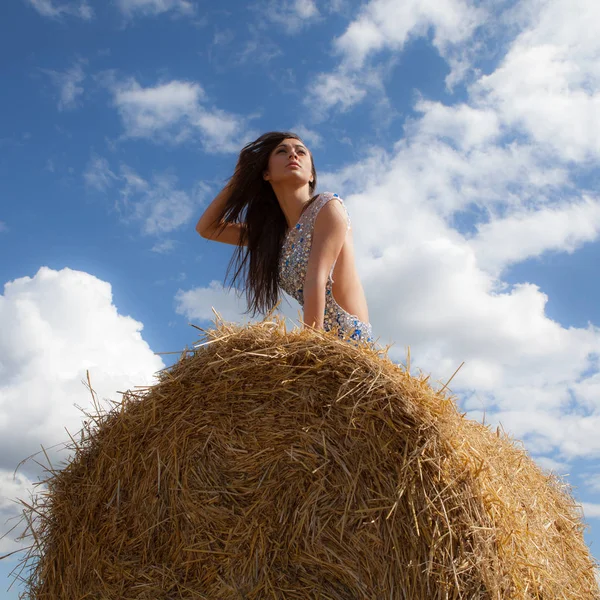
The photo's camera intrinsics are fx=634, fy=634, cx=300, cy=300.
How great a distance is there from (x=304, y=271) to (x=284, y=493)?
130 centimetres

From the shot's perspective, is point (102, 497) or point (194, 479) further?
point (102, 497)

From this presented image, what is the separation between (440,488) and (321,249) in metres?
1.31

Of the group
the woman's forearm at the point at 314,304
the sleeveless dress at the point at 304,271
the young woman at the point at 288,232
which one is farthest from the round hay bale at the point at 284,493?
the sleeveless dress at the point at 304,271

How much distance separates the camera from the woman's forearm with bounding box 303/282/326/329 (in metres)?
2.69

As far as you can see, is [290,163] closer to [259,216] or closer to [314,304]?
[259,216]

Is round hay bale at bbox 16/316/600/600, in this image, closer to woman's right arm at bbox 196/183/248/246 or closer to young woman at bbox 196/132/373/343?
young woman at bbox 196/132/373/343

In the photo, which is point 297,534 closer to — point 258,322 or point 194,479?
point 194,479

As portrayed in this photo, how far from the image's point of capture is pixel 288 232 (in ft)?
11.1

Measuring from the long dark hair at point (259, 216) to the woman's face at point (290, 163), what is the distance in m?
0.06

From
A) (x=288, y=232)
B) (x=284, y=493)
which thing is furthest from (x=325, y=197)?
(x=284, y=493)

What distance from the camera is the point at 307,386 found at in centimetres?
226

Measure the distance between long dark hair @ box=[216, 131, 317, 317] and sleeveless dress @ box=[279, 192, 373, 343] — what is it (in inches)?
6.2

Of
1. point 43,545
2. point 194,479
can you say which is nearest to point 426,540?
point 194,479

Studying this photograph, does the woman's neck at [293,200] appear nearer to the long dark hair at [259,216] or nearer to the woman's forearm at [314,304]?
the long dark hair at [259,216]
